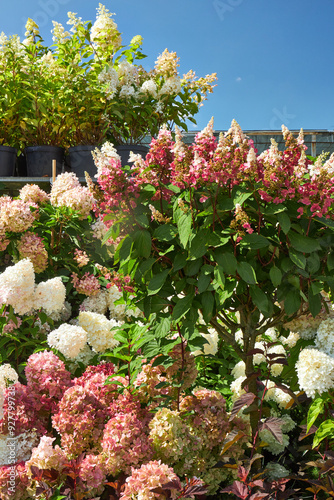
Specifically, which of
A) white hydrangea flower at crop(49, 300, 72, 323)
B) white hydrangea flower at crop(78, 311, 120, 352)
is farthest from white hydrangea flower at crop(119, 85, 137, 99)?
white hydrangea flower at crop(78, 311, 120, 352)

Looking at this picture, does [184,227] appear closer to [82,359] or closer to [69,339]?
[69,339]

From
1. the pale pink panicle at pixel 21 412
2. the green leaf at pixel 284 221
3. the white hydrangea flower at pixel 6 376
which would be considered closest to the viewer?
the green leaf at pixel 284 221

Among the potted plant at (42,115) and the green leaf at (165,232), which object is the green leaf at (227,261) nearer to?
the green leaf at (165,232)

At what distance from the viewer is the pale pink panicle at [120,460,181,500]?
1.63 m

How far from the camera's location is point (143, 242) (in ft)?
5.64

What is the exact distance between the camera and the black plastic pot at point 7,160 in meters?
3.98

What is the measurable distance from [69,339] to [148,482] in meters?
1.00

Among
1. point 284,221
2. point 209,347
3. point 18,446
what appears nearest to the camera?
point 284,221

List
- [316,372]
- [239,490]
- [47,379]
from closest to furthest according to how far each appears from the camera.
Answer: [239,490], [316,372], [47,379]

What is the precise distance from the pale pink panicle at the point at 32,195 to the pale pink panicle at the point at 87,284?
2.20 feet

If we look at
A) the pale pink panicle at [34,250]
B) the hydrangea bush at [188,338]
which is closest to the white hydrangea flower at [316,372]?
the hydrangea bush at [188,338]

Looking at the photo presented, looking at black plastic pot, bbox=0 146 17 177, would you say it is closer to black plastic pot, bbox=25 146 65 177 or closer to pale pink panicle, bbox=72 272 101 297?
black plastic pot, bbox=25 146 65 177

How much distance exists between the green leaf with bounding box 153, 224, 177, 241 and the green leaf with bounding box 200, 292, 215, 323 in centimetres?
26

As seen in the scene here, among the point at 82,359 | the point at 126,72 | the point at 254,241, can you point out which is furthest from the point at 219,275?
the point at 126,72
